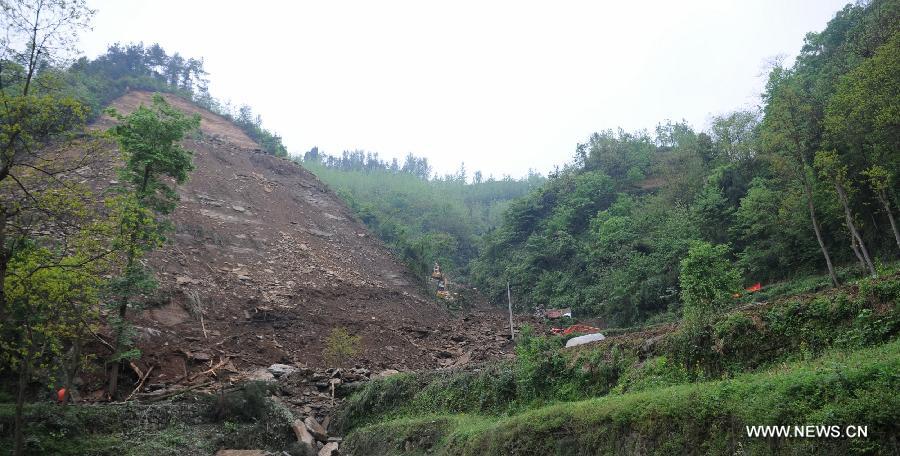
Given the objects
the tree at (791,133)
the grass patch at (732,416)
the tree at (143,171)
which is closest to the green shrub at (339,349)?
the tree at (143,171)

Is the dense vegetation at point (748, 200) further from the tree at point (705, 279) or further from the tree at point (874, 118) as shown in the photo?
the tree at point (705, 279)

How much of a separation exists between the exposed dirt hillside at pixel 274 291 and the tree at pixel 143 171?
281 centimetres

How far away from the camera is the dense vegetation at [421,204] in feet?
141

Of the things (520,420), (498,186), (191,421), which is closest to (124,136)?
(191,421)

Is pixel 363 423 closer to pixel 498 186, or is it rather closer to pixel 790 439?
pixel 790 439

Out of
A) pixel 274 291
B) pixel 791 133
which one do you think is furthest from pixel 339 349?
pixel 791 133

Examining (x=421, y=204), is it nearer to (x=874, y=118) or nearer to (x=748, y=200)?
(x=748, y=200)

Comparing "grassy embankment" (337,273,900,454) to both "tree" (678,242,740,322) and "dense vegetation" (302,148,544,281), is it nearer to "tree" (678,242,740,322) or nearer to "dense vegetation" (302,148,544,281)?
"tree" (678,242,740,322)

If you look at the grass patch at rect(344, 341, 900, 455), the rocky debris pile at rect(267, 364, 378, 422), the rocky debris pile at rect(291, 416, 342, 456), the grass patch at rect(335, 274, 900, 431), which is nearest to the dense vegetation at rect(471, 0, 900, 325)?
the grass patch at rect(335, 274, 900, 431)

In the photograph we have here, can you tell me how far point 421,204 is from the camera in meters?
68.1

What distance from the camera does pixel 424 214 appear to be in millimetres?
65438

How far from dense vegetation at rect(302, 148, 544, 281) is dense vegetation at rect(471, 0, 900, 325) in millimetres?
7443

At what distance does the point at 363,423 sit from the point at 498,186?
272 feet

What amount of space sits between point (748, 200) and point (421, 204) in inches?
1834
